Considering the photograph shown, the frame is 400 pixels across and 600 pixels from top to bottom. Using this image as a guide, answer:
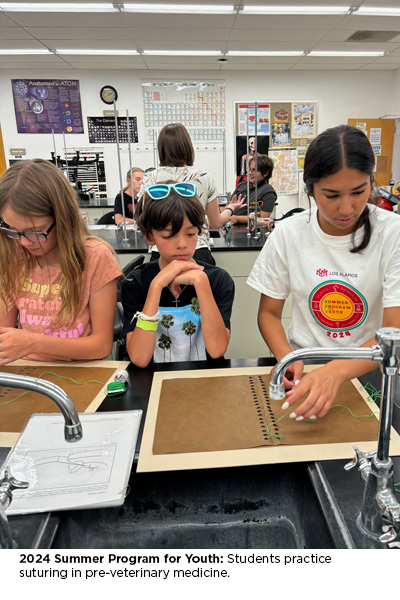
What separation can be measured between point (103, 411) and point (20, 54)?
4861 millimetres

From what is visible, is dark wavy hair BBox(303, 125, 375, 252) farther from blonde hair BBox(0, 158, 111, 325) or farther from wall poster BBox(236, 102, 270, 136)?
wall poster BBox(236, 102, 270, 136)

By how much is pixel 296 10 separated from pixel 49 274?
338 cm

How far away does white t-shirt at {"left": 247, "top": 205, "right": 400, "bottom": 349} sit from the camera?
99 centimetres

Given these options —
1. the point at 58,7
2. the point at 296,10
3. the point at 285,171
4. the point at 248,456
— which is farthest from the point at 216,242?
the point at 285,171

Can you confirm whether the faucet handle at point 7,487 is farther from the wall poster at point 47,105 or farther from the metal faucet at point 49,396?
the wall poster at point 47,105

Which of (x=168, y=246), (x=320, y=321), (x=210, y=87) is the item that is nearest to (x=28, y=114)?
(x=210, y=87)

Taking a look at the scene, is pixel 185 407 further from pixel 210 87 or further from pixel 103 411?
pixel 210 87

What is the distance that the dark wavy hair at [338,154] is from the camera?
870 mm

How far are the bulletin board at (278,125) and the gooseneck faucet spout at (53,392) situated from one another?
5169 millimetres

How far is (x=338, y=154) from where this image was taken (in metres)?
0.87

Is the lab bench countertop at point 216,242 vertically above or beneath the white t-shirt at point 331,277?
beneath

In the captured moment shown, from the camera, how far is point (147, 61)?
462cm

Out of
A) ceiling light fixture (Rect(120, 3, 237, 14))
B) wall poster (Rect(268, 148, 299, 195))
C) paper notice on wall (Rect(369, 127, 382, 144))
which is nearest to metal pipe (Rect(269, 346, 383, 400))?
ceiling light fixture (Rect(120, 3, 237, 14))

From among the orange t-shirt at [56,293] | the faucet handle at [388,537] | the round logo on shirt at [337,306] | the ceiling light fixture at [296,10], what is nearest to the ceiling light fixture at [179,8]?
the ceiling light fixture at [296,10]
